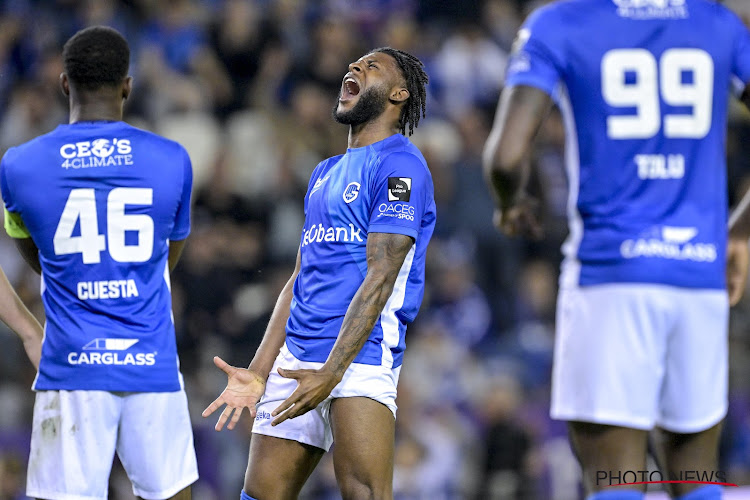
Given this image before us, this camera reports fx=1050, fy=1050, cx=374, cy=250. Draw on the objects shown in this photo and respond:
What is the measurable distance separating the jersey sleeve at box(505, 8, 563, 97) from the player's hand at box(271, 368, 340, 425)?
1.40 metres

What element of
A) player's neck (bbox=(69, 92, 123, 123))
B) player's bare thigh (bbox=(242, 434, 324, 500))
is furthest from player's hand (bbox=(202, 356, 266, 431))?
player's neck (bbox=(69, 92, 123, 123))

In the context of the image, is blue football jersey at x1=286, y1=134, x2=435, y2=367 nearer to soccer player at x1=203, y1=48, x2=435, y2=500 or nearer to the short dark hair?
soccer player at x1=203, y1=48, x2=435, y2=500

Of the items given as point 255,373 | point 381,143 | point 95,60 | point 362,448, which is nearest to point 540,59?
point 381,143

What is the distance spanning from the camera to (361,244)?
4520mm

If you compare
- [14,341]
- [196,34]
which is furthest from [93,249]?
[196,34]

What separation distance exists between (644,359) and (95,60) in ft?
9.05

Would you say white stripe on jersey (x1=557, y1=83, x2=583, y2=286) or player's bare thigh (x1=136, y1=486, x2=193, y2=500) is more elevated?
white stripe on jersey (x1=557, y1=83, x2=583, y2=286)

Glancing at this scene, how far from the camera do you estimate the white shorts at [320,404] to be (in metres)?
4.40

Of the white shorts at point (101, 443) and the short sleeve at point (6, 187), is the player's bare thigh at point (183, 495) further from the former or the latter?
the short sleeve at point (6, 187)

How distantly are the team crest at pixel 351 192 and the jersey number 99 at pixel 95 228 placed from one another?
935 mm

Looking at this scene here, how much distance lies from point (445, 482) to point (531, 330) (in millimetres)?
1954

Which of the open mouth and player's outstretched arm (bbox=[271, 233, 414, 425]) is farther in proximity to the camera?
the open mouth

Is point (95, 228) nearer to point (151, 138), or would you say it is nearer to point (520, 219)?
point (151, 138)

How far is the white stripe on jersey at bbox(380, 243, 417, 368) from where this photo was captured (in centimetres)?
452
